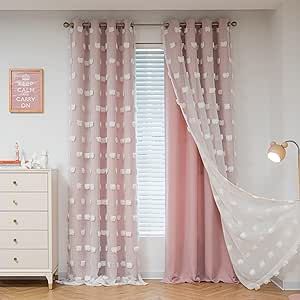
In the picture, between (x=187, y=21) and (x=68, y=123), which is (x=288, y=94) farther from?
(x=68, y=123)

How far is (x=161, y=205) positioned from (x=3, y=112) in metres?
1.79

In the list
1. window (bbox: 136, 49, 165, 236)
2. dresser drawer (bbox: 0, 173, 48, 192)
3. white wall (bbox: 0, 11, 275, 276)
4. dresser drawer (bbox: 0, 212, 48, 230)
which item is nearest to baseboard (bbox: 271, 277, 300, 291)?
white wall (bbox: 0, 11, 275, 276)

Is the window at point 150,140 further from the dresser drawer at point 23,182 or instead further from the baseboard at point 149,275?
the dresser drawer at point 23,182

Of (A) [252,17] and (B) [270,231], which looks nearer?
(B) [270,231]

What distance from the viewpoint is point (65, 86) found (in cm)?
525

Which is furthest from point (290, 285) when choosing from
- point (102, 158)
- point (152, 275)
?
point (102, 158)

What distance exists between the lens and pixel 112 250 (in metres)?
5.02

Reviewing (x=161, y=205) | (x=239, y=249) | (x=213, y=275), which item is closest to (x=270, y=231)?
(x=239, y=249)

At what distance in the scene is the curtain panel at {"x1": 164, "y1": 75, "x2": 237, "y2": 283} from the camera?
5035 mm

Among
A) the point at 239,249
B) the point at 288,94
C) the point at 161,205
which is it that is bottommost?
the point at 239,249

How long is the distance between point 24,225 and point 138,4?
2222 millimetres

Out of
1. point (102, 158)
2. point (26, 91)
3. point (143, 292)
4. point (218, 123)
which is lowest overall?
point (143, 292)

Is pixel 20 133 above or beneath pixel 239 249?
above

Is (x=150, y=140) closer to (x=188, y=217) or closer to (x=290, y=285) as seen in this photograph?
(x=188, y=217)
